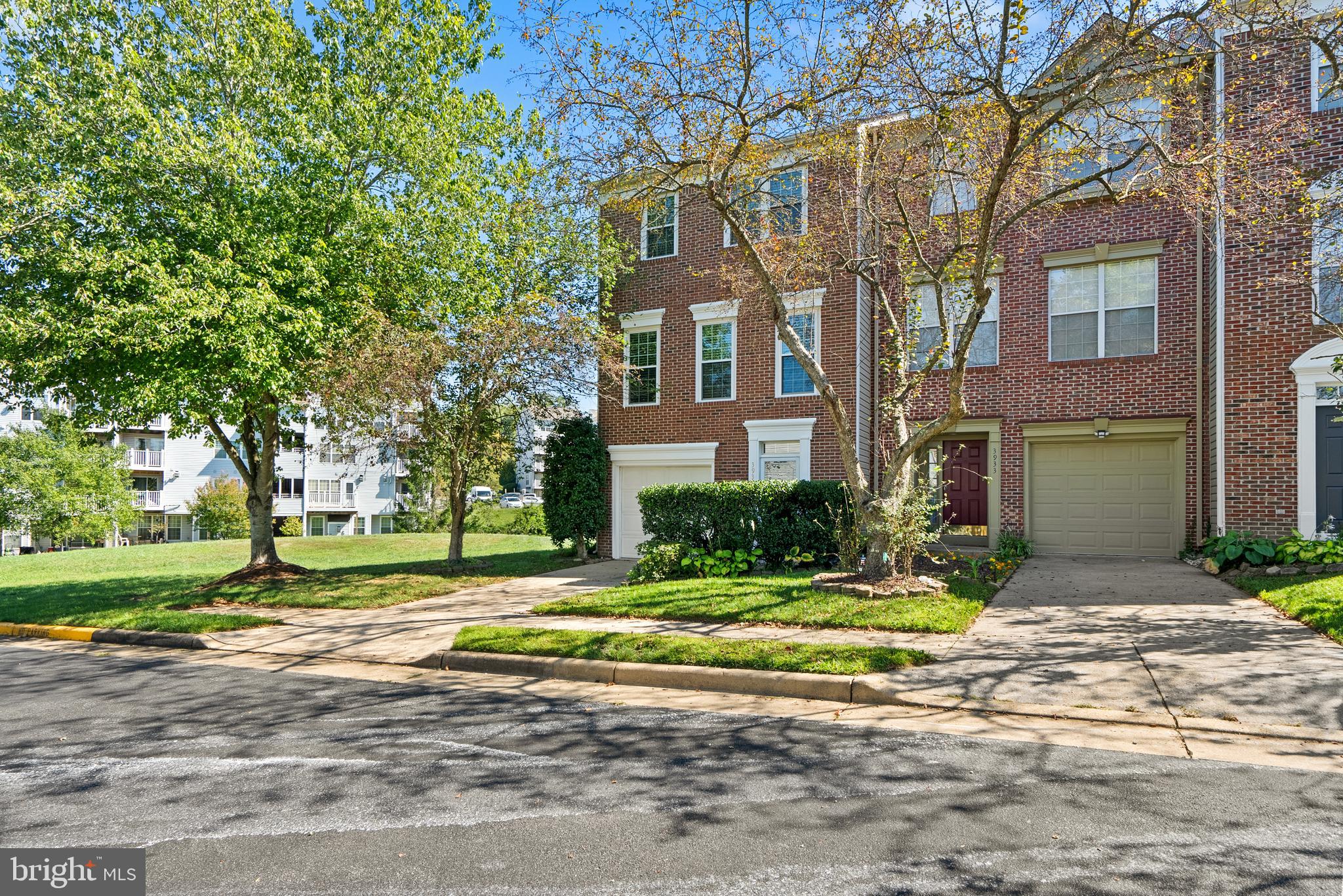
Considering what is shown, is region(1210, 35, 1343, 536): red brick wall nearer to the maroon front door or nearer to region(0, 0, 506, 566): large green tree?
the maroon front door

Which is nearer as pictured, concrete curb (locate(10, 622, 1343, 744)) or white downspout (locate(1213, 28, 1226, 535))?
concrete curb (locate(10, 622, 1343, 744))

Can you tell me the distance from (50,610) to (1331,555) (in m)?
18.2

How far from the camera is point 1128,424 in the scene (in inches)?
→ 553

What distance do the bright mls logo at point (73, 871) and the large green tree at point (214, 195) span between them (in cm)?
878

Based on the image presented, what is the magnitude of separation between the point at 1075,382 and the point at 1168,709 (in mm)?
10211

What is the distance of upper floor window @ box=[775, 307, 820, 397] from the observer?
15680 millimetres

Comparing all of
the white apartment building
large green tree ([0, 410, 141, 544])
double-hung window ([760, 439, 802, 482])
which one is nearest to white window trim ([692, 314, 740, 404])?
double-hung window ([760, 439, 802, 482])

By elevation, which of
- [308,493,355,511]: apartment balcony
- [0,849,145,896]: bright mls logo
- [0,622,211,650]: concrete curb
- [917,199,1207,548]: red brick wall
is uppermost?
[917,199,1207,548]: red brick wall

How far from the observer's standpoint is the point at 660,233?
17.5m

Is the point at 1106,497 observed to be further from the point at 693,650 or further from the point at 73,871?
the point at 73,871

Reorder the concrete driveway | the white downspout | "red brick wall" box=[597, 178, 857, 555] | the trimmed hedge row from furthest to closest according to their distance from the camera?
"red brick wall" box=[597, 178, 857, 555] < the trimmed hedge row < the white downspout < the concrete driveway

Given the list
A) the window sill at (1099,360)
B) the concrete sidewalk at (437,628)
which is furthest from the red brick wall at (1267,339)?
the concrete sidewalk at (437,628)

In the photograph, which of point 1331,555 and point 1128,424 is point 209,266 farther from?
point 1331,555

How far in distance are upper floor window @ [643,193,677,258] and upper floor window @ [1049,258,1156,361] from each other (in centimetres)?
764
